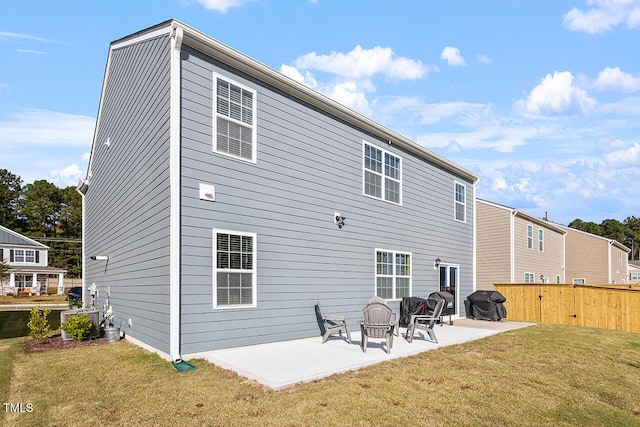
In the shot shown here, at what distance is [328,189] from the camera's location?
402 inches

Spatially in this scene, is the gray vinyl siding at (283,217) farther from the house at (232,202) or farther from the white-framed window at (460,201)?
the white-framed window at (460,201)

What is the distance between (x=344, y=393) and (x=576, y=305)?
1270 cm

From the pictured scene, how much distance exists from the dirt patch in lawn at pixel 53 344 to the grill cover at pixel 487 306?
483 inches

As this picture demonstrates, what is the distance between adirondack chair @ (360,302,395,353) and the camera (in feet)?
25.4

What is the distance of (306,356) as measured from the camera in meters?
7.20

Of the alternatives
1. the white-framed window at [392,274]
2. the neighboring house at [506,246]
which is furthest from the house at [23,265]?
the neighboring house at [506,246]

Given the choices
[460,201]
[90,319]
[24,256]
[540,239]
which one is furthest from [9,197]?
[540,239]

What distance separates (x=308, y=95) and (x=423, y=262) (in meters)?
7.16

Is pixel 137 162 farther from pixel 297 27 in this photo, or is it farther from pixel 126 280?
pixel 297 27

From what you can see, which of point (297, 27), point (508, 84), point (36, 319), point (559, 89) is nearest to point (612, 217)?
point (559, 89)

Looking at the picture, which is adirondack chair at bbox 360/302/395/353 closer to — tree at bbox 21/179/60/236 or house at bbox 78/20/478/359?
house at bbox 78/20/478/359

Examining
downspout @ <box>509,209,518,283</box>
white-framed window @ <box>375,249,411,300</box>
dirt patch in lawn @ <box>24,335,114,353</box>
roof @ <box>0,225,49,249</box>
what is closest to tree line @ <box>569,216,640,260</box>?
downspout @ <box>509,209,518,283</box>

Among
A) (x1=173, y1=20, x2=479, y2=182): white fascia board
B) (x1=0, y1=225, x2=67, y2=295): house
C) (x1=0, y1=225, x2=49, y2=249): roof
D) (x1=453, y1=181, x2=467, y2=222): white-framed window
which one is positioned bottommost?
(x1=0, y1=225, x2=67, y2=295): house

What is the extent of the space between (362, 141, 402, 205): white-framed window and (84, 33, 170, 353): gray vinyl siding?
566 centimetres
